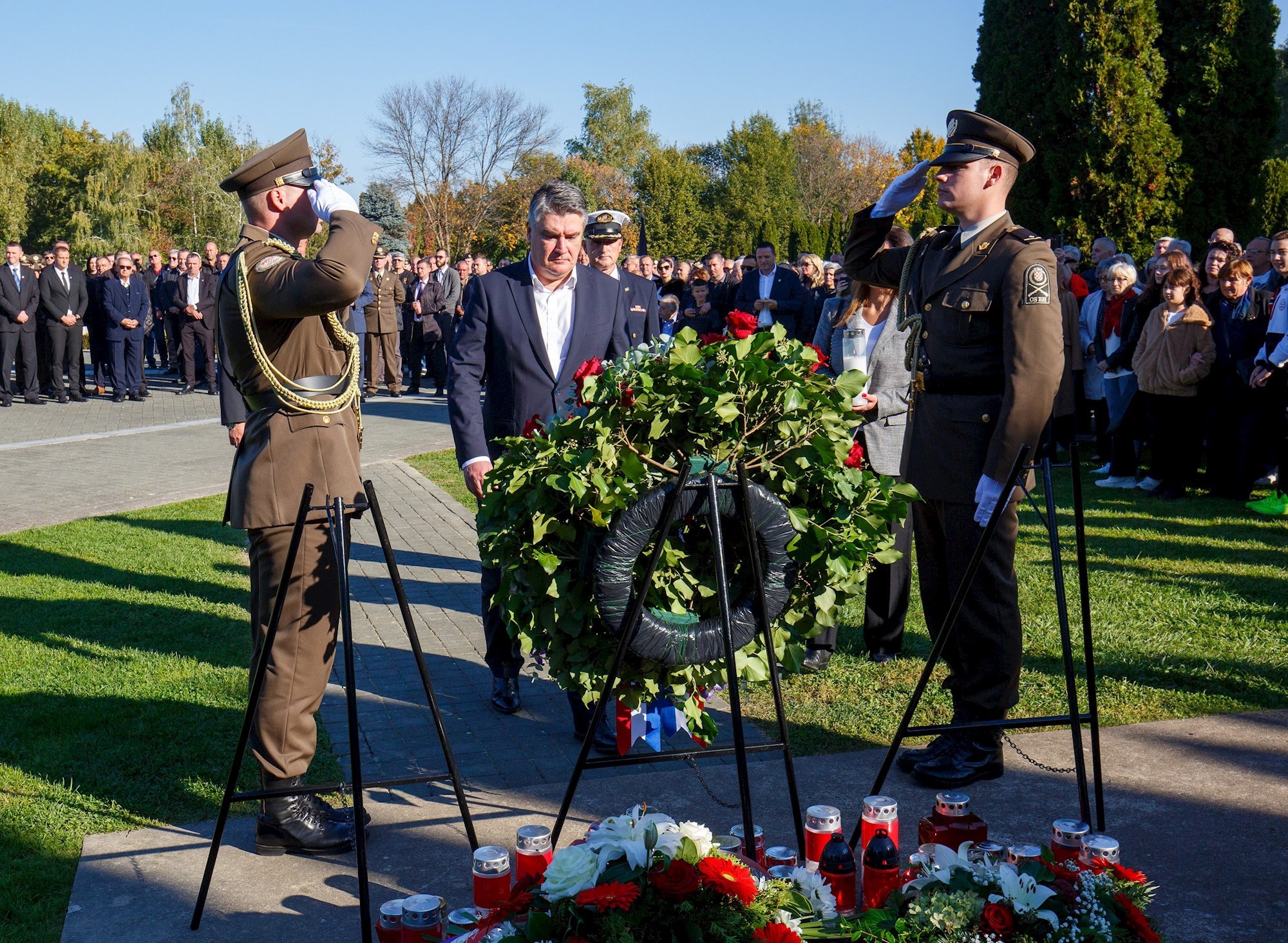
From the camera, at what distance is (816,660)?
5.97m

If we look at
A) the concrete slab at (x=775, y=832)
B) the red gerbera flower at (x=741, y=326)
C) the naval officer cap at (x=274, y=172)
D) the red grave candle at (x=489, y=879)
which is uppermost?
the naval officer cap at (x=274, y=172)

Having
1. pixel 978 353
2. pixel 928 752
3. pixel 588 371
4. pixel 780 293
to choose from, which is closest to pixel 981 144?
pixel 978 353

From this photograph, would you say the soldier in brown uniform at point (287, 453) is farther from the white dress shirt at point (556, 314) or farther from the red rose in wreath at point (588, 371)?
the white dress shirt at point (556, 314)

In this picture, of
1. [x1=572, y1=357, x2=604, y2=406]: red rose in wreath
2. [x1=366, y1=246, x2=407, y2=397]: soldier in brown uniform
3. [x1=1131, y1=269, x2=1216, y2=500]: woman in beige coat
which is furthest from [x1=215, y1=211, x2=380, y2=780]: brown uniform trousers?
[x1=366, y1=246, x2=407, y2=397]: soldier in brown uniform

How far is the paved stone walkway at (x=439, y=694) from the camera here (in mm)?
4793

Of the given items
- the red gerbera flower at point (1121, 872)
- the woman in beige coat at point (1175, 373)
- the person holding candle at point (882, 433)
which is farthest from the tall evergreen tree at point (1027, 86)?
the red gerbera flower at point (1121, 872)

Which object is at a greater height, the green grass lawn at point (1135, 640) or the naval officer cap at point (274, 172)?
the naval officer cap at point (274, 172)

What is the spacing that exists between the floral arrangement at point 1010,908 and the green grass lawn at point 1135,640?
2.03m

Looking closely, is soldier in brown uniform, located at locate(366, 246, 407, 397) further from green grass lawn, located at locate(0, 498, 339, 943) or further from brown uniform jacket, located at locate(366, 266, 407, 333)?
green grass lawn, located at locate(0, 498, 339, 943)

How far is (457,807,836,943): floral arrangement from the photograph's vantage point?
2.49m

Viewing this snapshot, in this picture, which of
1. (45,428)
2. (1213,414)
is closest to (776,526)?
(1213,414)

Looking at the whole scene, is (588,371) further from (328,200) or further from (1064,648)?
(1064,648)

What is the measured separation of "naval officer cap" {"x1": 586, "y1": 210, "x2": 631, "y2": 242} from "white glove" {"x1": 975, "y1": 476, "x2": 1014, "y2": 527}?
12.4 feet

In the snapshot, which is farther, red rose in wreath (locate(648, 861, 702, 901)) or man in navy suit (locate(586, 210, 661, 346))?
man in navy suit (locate(586, 210, 661, 346))
